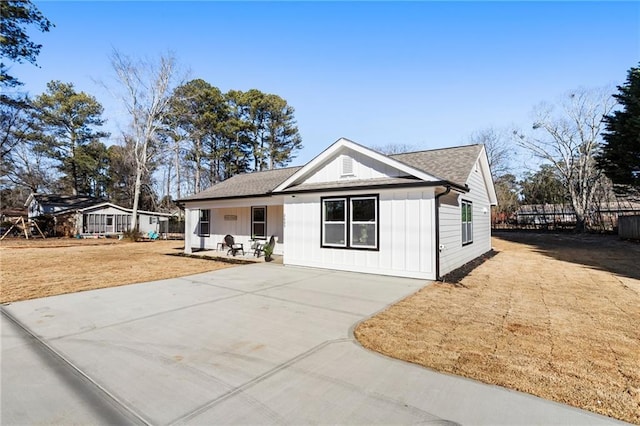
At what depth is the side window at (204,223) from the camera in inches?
638

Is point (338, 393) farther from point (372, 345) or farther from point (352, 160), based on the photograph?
point (352, 160)

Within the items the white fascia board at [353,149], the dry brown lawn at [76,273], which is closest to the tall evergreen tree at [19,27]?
the dry brown lawn at [76,273]

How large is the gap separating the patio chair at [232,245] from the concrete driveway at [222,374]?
296 inches

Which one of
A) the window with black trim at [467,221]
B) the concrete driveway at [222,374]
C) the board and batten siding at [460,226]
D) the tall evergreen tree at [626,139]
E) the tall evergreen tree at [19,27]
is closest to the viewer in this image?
the concrete driveway at [222,374]

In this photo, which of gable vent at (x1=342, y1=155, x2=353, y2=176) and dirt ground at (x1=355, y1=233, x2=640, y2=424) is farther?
gable vent at (x1=342, y1=155, x2=353, y2=176)

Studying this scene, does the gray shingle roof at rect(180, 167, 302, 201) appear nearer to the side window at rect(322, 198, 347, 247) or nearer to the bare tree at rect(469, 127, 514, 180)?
the side window at rect(322, 198, 347, 247)

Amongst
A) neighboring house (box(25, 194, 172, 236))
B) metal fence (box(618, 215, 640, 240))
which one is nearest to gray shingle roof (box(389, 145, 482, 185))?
metal fence (box(618, 215, 640, 240))

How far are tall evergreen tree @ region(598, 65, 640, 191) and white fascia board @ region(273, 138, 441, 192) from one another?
52.4 ft

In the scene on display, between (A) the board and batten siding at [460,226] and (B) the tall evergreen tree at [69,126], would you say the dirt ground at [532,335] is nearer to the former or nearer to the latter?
(A) the board and batten siding at [460,226]

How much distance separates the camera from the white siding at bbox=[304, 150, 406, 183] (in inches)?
360

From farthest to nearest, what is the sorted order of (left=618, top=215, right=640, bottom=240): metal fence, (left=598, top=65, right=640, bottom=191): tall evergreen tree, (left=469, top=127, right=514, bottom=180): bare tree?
1. (left=469, top=127, right=514, bottom=180): bare tree
2. (left=618, top=215, right=640, bottom=240): metal fence
3. (left=598, top=65, right=640, bottom=191): tall evergreen tree

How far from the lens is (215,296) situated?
6504mm

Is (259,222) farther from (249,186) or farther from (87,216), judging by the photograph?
(87,216)

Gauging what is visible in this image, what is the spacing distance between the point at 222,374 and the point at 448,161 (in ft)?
33.0
